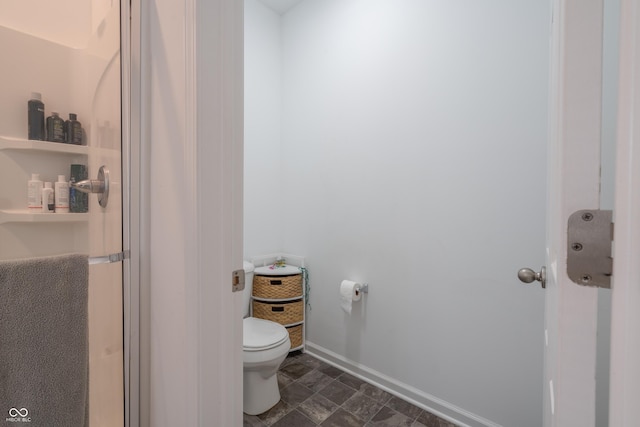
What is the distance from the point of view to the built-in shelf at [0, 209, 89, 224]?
763 millimetres

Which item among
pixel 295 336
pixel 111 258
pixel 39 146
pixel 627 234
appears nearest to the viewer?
pixel 627 234

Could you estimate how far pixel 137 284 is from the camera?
94cm

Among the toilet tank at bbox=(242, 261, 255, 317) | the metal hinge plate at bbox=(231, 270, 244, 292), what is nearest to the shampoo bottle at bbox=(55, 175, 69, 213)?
the metal hinge plate at bbox=(231, 270, 244, 292)

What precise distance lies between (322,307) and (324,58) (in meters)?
1.88

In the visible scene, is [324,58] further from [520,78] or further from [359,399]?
[359,399]

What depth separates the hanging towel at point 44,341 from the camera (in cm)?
68

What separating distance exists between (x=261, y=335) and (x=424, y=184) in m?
1.31

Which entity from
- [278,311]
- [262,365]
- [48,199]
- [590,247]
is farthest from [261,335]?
[590,247]

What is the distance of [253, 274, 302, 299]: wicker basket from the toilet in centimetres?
39

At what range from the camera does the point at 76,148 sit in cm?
90

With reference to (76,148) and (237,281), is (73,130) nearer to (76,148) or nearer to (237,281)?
(76,148)

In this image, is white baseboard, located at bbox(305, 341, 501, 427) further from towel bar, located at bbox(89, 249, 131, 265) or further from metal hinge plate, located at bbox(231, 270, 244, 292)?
towel bar, located at bbox(89, 249, 131, 265)

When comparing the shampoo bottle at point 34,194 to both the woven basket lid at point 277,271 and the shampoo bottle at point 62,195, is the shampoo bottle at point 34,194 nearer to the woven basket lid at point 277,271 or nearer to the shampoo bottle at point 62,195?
the shampoo bottle at point 62,195

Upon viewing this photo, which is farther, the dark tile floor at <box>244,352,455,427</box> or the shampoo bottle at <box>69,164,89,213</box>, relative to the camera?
the dark tile floor at <box>244,352,455,427</box>
